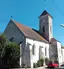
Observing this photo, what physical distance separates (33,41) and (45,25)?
42.0ft

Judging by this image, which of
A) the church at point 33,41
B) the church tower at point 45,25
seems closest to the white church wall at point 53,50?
the church at point 33,41

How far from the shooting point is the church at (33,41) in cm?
3856

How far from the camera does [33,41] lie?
42.1 metres

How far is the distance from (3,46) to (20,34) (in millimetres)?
7372

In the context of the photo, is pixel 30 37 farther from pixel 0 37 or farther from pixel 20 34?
pixel 0 37

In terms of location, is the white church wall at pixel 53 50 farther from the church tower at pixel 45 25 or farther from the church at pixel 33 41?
the church tower at pixel 45 25

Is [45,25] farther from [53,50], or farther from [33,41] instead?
[33,41]

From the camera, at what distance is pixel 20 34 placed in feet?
131

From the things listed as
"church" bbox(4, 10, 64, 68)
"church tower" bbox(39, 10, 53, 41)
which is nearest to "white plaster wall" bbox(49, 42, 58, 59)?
"church" bbox(4, 10, 64, 68)

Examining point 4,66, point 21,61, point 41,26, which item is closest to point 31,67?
point 21,61

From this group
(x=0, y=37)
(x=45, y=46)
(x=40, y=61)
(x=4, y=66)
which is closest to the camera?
(x=0, y=37)

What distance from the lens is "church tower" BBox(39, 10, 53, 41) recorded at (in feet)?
173

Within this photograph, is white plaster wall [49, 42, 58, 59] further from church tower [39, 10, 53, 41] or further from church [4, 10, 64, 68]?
church tower [39, 10, 53, 41]

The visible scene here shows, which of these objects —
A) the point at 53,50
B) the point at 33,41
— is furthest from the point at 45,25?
the point at 33,41
